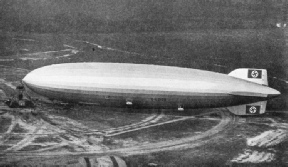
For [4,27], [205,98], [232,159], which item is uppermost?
[4,27]

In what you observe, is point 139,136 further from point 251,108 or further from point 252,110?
point 252,110

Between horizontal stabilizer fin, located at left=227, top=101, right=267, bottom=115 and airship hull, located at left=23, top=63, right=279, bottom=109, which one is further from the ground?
airship hull, located at left=23, top=63, right=279, bottom=109

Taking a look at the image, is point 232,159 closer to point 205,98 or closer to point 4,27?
point 205,98

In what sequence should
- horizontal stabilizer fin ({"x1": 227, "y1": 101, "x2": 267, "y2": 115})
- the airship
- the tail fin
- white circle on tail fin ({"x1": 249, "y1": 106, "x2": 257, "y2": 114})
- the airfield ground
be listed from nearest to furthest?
the airfield ground < the airship < horizontal stabilizer fin ({"x1": 227, "y1": 101, "x2": 267, "y2": 115}) < white circle on tail fin ({"x1": 249, "y1": 106, "x2": 257, "y2": 114}) < the tail fin

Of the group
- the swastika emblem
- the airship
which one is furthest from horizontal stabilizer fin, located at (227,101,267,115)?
the swastika emblem

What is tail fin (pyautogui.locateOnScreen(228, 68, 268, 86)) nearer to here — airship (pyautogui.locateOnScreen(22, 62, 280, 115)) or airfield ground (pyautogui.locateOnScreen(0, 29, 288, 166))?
airship (pyautogui.locateOnScreen(22, 62, 280, 115))

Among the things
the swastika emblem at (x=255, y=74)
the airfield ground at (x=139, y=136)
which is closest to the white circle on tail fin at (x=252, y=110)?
the airfield ground at (x=139, y=136)

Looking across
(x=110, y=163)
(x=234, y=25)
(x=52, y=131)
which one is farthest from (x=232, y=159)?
(x=234, y=25)
